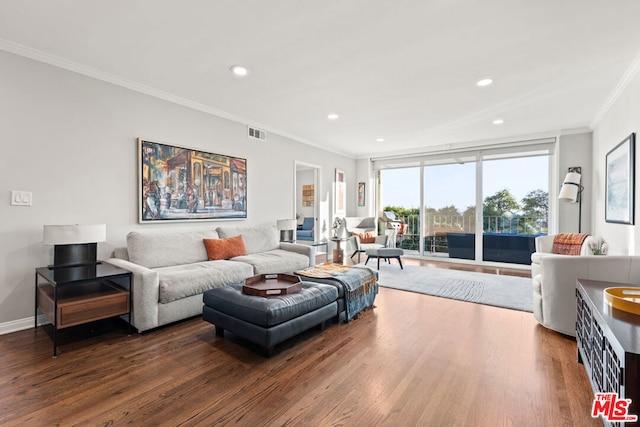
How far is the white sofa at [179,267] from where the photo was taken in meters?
2.70

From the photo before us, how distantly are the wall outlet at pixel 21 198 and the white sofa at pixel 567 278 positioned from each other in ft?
15.6

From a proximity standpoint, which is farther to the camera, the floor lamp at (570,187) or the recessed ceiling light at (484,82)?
the floor lamp at (570,187)

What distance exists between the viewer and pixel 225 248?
13.0 feet

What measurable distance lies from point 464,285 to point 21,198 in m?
5.26

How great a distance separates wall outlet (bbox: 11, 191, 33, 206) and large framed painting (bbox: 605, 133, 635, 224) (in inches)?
226

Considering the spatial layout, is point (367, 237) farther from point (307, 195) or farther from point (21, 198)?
point (21, 198)

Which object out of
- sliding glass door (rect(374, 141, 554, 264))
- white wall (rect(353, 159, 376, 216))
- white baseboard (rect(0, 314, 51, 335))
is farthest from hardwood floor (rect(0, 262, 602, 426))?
white wall (rect(353, 159, 376, 216))

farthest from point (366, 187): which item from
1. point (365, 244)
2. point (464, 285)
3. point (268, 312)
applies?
point (268, 312)

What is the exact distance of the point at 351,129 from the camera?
539 centimetres

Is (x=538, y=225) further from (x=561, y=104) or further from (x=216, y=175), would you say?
(x=216, y=175)

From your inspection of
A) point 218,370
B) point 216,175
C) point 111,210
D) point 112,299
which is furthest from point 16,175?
point 218,370

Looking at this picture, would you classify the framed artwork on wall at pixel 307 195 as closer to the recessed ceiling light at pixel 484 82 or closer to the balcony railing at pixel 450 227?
the balcony railing at pixel 450 227

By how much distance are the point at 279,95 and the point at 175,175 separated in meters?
1.67

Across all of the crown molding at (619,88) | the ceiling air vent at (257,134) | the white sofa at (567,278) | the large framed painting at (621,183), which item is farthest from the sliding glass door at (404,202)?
the white sofa at (567,278)
